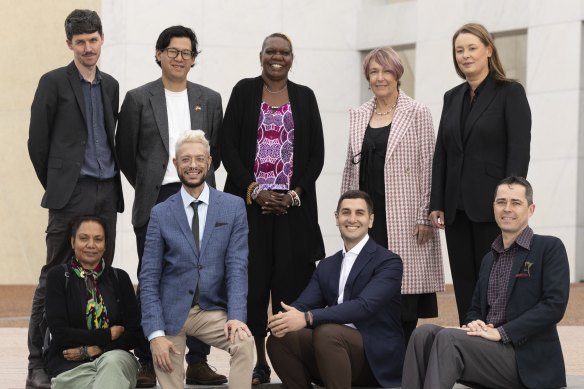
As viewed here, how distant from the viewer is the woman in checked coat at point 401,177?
7016 millimetres

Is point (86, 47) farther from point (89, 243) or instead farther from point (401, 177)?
point (401, 177)

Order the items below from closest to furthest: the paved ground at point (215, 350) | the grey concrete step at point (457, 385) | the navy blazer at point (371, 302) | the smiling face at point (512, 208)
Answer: the smiling face at point (512, 208) → the grey concrete step at point (457, 385) → the navy blazer at point (371, 302) → the paved ground at point (215, 350)

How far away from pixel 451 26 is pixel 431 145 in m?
8.46

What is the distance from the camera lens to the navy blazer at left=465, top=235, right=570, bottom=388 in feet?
19.4

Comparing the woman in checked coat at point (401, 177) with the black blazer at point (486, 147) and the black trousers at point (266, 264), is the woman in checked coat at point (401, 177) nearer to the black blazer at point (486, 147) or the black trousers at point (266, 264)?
the black blazer at point (486, 147)

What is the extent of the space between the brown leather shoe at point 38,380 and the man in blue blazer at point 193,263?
2.50 ft

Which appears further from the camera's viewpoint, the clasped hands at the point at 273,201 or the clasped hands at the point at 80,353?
the clasped hands at the point at 273,201

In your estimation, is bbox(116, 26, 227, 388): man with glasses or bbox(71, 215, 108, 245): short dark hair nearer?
bbox(71, 215, 108, 245): short dark hair

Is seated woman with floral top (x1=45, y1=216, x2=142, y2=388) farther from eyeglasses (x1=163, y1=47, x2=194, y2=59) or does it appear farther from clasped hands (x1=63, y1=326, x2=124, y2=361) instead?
eyeglasses (x1=163, y1=47, x2=194, y2=59)

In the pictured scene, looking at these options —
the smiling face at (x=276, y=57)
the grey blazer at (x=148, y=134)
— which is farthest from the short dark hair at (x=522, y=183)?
the grey blazer at (x=148, y=134)

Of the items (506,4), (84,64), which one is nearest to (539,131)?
(506,4)

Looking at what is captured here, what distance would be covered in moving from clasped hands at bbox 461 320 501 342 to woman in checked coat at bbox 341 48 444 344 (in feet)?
3.27

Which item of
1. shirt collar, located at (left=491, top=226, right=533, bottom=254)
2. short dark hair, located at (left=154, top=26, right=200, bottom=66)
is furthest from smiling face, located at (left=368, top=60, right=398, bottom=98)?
shirt collar, located at (left=491, top=226, right=533, bottom=254)

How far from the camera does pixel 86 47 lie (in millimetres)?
6844
